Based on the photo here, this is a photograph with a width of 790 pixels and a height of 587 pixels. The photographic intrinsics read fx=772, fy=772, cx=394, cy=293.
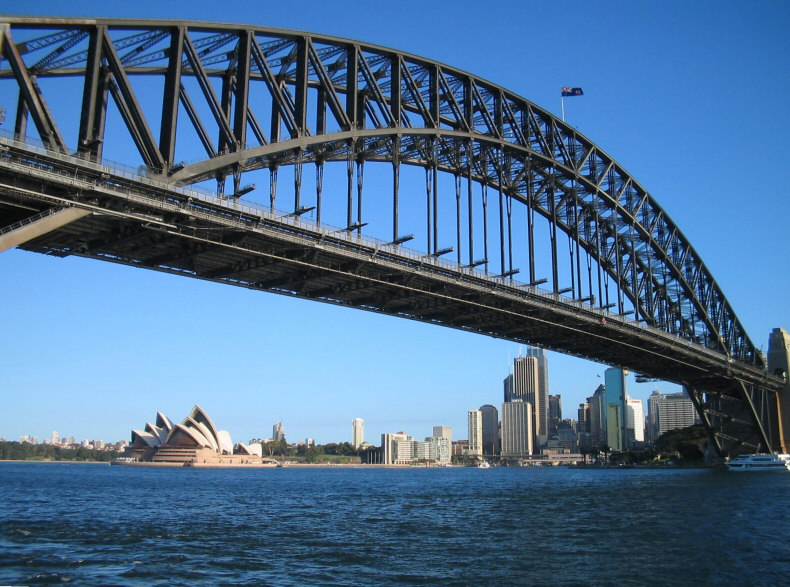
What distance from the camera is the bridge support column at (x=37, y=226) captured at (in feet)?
97.5

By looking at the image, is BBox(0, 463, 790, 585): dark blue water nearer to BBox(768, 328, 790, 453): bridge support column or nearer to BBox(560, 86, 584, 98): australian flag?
BBox(560, 86, 584, 98): australian flag

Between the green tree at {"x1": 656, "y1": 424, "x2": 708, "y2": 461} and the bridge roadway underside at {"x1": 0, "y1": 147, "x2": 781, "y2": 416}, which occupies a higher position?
the bridge roadway underside at {"x1": 0, "y1": 147, "x2": 781, "y2": 416}

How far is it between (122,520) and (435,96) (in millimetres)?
35999

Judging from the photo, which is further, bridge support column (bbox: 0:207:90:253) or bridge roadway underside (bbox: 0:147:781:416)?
bridge roadway underside (bbox: 0:147:781:416)

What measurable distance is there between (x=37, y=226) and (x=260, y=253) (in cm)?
1263

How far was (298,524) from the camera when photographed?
40812 millimetres

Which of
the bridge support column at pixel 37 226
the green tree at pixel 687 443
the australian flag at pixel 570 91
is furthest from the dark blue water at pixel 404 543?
the green tree at pixel 687 443

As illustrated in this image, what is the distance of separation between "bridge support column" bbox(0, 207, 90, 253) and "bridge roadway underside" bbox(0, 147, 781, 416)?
22 centimetres

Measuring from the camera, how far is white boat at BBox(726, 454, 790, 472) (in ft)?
315

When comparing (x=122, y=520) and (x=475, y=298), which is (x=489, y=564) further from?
(x=475, y=298)

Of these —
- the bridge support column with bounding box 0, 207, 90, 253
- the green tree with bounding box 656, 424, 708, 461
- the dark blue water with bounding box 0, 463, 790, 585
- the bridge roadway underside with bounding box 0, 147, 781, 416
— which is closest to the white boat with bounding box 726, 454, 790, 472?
the bridge roadway underside with bounding box 0, 147, 781, 416

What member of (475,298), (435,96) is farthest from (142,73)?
(475,298)

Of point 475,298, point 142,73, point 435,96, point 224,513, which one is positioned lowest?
point 224,513

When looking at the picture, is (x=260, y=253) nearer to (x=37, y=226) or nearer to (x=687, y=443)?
(x=37, y=226)
